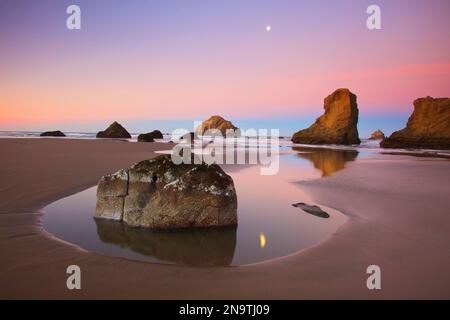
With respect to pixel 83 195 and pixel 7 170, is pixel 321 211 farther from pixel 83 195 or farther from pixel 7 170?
pixel 7 170

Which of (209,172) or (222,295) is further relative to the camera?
(209,172)

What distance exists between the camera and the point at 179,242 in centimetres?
582

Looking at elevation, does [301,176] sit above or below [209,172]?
below

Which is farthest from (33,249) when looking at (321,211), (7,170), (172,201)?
(7,170)

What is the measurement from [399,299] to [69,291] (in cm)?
407

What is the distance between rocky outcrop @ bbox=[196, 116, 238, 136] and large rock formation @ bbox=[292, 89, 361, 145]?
66.9 m

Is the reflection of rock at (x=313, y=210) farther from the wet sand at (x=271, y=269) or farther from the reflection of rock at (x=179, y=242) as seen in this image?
the reflection of rock at (x=179, y=242)

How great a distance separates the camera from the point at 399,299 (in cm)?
387

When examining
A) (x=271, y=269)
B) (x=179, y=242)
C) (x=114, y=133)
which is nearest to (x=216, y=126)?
(x=114, y=133)

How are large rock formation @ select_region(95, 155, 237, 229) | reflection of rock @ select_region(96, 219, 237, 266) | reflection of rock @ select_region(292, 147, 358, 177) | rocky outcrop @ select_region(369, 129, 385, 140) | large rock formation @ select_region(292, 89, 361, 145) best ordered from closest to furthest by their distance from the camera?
1. reflection of rock @ select_region(96, 219, 237, 266)
2. large rock formation @ select_region(95, 155, 237, 229)
3. reflection of rock @ select_region(292, 147, 358, 177)
4. large rock formation @ select_region(292, 89, 361, 145)
5. rocky outcrop @ select_region(369, 129, 385, 140)

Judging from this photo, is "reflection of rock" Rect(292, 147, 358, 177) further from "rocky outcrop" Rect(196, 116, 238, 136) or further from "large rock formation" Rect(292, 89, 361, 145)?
"rocky outcrop" Rect(196, 116, 238, 136)

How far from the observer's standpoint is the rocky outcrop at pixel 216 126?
469ft

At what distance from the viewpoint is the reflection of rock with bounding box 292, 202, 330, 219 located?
786 cm

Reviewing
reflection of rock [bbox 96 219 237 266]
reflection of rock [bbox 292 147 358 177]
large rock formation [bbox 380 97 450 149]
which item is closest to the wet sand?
reflection of rock [bbox 96 219 237 266]
